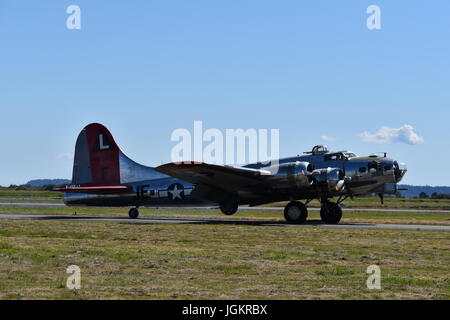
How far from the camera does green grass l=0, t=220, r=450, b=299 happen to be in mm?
12586

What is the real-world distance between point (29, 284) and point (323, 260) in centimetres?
868

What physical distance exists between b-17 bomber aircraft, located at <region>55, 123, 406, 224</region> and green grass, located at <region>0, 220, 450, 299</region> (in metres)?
4.65

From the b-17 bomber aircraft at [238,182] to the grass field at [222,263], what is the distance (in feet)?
15.9

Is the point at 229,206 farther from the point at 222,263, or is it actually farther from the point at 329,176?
the point at 222,263

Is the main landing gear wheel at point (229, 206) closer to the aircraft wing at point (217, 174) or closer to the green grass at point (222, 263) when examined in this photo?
the aircraft wing at point (217, 174)

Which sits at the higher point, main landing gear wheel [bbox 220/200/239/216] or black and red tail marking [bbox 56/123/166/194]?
black and red tail marking [bbox 56/123/166/194]

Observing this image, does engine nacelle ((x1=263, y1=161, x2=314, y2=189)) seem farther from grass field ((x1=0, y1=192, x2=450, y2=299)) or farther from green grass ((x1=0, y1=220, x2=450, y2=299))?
grass field ((x1=0, y1=192, x2=450, y2=299))

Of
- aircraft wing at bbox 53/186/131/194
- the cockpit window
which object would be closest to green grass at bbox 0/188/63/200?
aircraft wing at bbox 53/186/131/194

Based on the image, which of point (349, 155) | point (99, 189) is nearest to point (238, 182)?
point (349, 155)

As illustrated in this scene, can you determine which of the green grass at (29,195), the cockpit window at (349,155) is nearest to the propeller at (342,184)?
the cockpit window at (349,155)

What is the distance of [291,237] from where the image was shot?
986 inches

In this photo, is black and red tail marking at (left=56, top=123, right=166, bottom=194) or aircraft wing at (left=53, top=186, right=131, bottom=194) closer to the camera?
aircraft wing at (left=53, top=186, right=131, bottom=194)

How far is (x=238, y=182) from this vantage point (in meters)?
33.9
